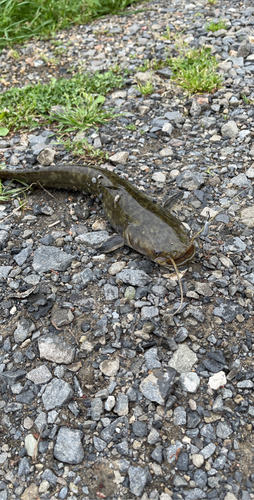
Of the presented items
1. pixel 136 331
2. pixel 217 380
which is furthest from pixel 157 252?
pixel 217 380

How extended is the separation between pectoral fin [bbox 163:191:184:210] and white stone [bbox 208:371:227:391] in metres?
1.76

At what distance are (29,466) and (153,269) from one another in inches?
73.8

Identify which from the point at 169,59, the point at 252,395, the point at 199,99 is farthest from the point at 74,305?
the point at 169,59

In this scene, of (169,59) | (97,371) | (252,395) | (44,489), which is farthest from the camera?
(169,59)

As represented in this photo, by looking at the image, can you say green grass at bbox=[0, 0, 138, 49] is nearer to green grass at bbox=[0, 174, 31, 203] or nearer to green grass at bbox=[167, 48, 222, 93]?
green grass at bbox=[167, 48, 222, 93]

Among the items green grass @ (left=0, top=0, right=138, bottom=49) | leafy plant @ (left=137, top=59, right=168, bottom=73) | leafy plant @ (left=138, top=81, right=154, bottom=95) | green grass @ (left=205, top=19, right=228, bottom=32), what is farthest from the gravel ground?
green grass @ (left=0, top=0, right=138, bottom=49)

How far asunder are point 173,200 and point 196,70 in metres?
2.82

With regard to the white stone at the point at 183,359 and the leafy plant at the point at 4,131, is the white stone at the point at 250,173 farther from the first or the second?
the leafy plant at the point at 4,131

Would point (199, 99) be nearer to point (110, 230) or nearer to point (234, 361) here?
point (110, 230)

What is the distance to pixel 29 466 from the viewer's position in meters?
2.73

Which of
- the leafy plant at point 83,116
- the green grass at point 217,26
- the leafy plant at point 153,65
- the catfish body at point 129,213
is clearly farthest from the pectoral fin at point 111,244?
the green grass at point 217,26

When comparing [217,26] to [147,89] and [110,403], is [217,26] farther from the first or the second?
[110,403]

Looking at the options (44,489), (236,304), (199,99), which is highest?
(199,99)

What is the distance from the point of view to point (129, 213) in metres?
3.92
